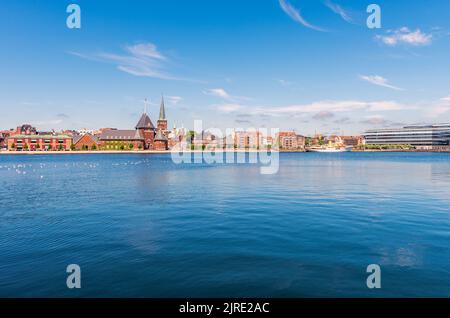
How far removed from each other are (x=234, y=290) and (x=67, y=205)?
22.4 metres

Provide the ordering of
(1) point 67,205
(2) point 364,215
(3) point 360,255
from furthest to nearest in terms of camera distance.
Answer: (1) point 67,205 < (2) point 364,215 < (3) point 360,255

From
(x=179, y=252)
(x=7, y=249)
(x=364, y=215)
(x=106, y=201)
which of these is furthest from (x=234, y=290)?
(x=106, y=201)

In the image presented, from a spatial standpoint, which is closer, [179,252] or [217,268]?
[217,268]

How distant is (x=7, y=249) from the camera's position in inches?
596

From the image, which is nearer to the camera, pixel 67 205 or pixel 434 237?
pixel 434 237

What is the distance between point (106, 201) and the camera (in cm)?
2934

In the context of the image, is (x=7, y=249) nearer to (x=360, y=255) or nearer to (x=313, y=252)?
(x=313, y=252)

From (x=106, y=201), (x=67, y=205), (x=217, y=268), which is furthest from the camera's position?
(x=106, y=201)

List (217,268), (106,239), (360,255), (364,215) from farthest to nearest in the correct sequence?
(364,215)
(106,239)
(360,255)
(217,268)
